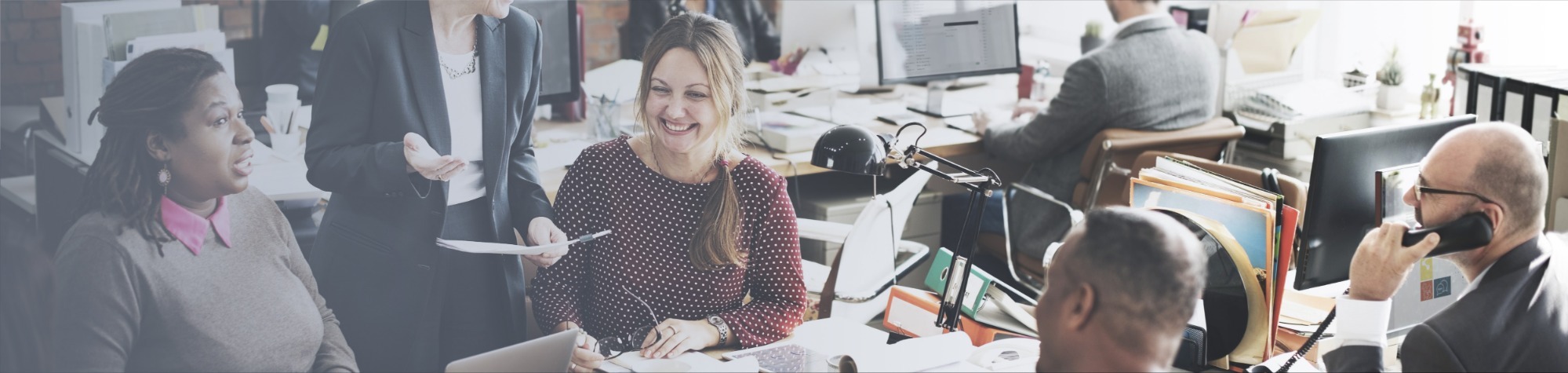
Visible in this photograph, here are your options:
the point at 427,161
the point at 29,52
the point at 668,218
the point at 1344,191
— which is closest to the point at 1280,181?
the point at 1344,191

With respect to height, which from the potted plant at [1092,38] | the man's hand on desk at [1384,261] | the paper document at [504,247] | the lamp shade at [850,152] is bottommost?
the paper document at [504,247]

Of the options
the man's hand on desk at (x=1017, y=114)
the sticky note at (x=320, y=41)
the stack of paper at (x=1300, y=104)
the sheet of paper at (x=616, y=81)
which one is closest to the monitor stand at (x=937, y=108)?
the man's hand on desk at (x=1017, y=114)

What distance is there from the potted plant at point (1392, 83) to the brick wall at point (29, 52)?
12.9ft

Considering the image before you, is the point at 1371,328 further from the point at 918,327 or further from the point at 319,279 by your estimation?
the point at 319,279

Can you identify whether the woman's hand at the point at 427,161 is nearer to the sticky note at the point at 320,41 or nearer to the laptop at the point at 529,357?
the sticky note at the point at 320,41

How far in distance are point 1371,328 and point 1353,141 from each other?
43cm

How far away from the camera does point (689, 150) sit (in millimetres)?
2305

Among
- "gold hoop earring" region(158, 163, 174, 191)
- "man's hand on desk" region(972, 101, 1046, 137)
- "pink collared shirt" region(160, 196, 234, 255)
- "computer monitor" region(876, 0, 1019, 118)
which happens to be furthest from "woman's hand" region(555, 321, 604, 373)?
"computer monitor" region(876, 0, 1019, 118)

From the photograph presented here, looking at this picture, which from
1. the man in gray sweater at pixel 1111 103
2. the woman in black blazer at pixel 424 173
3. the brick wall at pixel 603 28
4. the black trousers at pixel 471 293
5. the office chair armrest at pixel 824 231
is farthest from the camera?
the man in gray sweater at pixel 1111 103

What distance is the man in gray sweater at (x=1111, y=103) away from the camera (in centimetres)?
348

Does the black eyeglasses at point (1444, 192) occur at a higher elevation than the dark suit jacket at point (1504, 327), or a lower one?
higher

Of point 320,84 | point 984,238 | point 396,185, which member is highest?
point 320,84

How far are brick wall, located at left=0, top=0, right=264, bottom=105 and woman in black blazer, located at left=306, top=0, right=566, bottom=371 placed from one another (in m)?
0.40

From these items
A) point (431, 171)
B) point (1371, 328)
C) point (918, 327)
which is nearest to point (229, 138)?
point (431, 171)
